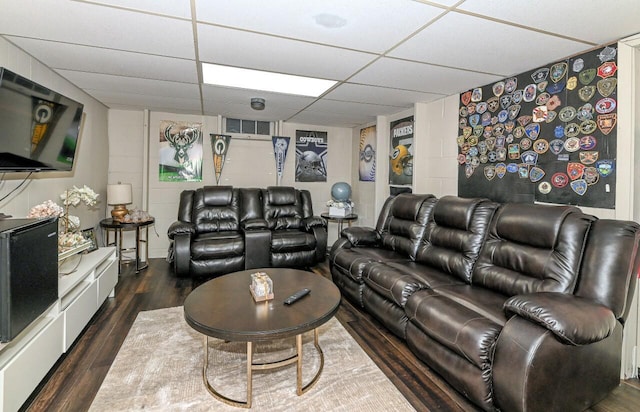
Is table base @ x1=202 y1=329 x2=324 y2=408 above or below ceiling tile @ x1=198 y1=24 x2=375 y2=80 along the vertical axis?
below

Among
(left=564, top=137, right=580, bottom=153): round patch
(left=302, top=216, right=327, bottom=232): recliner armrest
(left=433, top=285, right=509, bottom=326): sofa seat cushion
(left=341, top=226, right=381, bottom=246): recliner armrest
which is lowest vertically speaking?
(left=433, top=285, right=509, bottom=326): sofa seat cushion

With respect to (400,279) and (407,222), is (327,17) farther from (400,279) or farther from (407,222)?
(407,222)

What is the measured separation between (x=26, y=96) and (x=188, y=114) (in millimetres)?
2765

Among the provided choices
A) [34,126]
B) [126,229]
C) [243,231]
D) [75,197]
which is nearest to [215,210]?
[243,231]

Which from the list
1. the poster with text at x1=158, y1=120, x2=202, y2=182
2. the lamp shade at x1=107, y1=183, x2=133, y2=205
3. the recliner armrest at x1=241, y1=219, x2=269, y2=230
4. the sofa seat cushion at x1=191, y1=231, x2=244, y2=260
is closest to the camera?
the sofa seat cushion at x1=191, y1=231, x2=244, y2=260

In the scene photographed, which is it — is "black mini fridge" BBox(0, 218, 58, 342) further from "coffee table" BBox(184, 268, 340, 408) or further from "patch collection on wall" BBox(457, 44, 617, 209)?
"patch collection on wall" BBox(457, 44, 617, 209)

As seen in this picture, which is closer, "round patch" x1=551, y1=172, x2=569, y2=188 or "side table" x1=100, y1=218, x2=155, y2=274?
"round patch" x1=551, y1=172, x2=569, y2=188

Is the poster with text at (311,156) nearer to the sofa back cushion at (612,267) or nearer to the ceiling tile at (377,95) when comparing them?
the ceiling tile at (377,95)

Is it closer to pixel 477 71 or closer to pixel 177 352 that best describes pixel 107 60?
pixel 177 352

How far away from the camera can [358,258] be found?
297 centimetres

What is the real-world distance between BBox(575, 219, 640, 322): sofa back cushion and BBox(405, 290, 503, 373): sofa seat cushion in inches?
24.2

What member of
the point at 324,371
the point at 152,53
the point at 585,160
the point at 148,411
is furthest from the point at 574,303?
the point at 152,53

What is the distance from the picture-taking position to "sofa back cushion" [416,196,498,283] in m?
2.48

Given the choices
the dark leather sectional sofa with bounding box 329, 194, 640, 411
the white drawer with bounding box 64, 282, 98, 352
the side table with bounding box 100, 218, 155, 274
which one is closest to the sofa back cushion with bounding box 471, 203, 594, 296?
the dark leather sectional sofa with bounding box 329, 194, 640, 411
